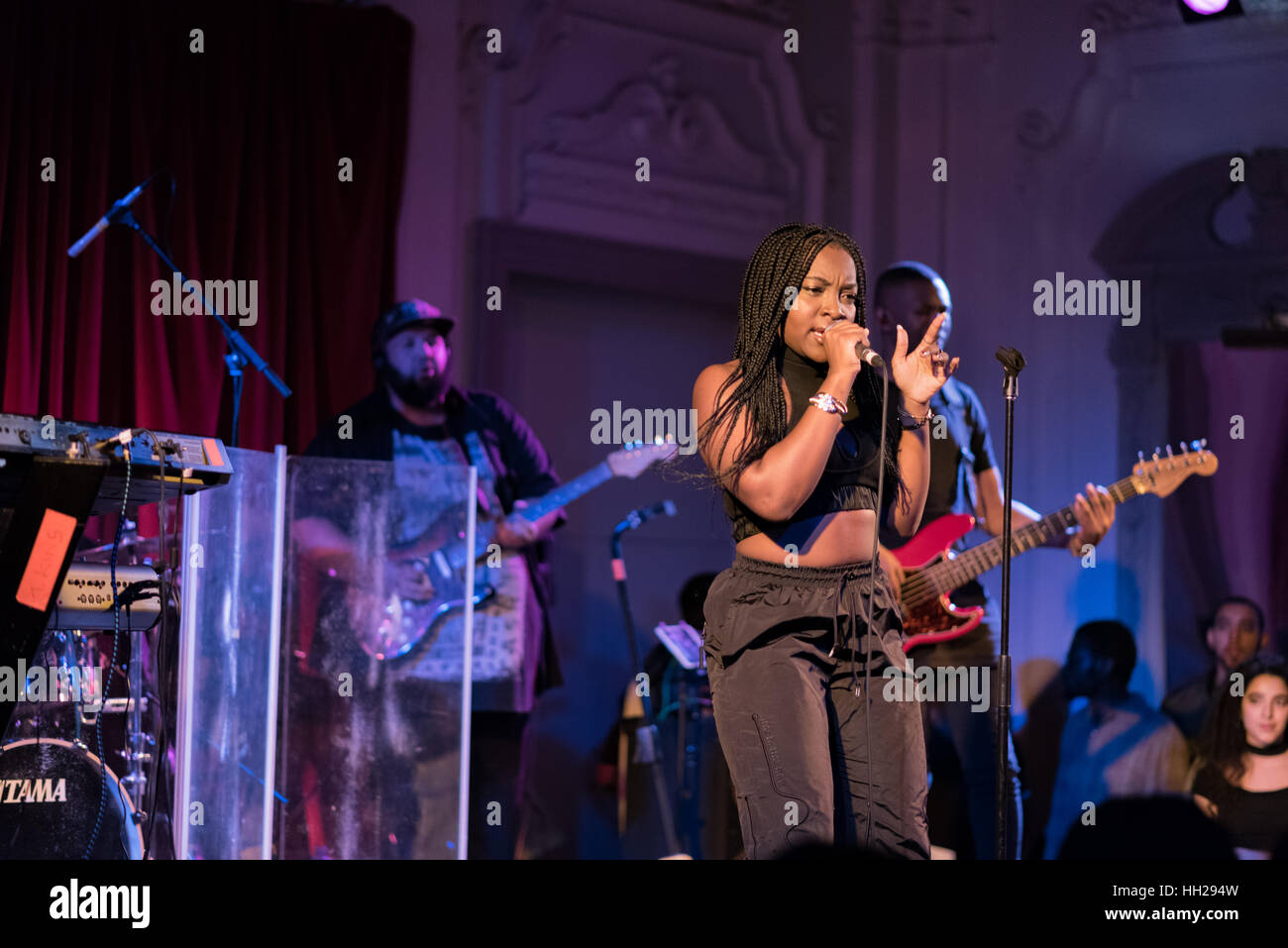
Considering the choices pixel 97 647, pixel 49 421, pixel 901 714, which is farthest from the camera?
pixel 97 647

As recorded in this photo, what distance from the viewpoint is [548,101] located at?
6.61 metres

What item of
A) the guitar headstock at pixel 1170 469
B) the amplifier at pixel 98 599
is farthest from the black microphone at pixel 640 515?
the amplifier at pixel 98 599

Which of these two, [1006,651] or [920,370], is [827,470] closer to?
[920,370]

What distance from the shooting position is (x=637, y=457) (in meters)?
6.00

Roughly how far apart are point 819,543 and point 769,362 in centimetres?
38

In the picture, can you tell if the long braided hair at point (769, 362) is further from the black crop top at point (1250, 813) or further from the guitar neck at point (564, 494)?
the black crop top at point (1250, 813)

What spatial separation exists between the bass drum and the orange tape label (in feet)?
2.57

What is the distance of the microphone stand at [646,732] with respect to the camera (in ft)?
19.2

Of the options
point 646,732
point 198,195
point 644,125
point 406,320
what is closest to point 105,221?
point 198,195

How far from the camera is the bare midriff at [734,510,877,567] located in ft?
8.61
